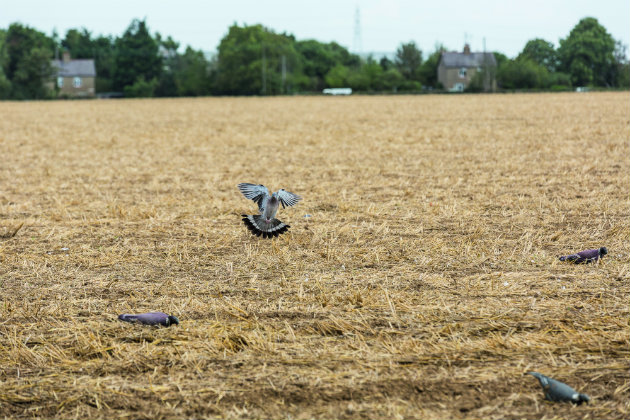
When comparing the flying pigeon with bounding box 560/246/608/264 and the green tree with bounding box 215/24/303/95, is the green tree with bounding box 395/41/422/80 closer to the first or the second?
the green tree with bounding box 215/24/303/95

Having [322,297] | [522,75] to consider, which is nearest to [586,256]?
[322,297]

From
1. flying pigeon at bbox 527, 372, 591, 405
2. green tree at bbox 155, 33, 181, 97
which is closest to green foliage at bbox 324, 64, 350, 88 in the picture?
green tree at bbox 155, 33, 181, 97

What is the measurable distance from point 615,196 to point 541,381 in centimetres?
587

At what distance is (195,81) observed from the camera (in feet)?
277

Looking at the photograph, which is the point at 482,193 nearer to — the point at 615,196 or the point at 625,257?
the point at 615,196

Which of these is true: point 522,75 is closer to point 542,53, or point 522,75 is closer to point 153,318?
point 542,53

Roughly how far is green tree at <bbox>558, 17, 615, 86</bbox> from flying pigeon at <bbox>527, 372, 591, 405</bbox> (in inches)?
1694

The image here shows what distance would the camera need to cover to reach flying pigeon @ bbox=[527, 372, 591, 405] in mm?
3201

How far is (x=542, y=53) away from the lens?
4359cm

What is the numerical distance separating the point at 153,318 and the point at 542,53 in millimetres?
43894

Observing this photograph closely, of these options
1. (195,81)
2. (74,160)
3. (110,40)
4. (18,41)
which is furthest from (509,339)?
(110,40)

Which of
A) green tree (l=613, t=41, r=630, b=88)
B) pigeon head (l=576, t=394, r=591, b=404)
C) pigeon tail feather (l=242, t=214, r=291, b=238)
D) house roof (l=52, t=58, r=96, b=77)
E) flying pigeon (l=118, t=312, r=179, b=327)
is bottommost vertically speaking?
pigeon head (l=576, t=394, r=591, b=404)

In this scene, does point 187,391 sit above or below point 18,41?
below

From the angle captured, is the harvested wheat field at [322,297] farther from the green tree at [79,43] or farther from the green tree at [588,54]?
the green tree at [79,43]
